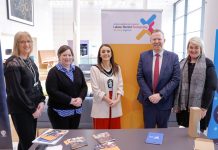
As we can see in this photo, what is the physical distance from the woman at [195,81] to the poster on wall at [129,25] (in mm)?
629

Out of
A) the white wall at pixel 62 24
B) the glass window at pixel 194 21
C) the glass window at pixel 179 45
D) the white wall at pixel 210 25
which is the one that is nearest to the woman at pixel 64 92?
the white wall at pixel 210 25

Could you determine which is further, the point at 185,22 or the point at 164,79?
the point at 185,22

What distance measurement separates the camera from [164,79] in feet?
7.65

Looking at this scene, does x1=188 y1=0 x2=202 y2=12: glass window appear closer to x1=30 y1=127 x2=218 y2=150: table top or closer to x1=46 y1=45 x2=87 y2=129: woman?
x1=46 y1=45 x2=87 y2=129: woman

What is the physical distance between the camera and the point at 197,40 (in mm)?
2264

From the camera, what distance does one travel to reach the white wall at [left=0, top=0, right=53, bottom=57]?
5.84m

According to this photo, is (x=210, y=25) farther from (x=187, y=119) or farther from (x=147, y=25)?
(x=187, y=119)

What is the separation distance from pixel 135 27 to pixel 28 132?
1760mm

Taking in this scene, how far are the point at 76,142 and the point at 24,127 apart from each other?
0.75 meters

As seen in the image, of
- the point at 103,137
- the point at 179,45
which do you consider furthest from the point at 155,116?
the point at 179,45

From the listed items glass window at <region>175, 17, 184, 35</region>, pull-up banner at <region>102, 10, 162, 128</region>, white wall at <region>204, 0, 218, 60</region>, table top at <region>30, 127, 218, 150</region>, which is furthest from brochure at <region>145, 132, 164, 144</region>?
glass window at <region>175, 17, 184, 35</region>

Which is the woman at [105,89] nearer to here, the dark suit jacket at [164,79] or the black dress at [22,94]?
the dark suit jacket at [164,79]

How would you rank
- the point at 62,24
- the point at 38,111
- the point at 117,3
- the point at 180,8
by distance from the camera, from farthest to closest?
1. the point at 62,24
2. the point at 117,3
3. the point at 180,8
4. the point at 38,111

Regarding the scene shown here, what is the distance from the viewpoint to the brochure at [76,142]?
1520 mm
